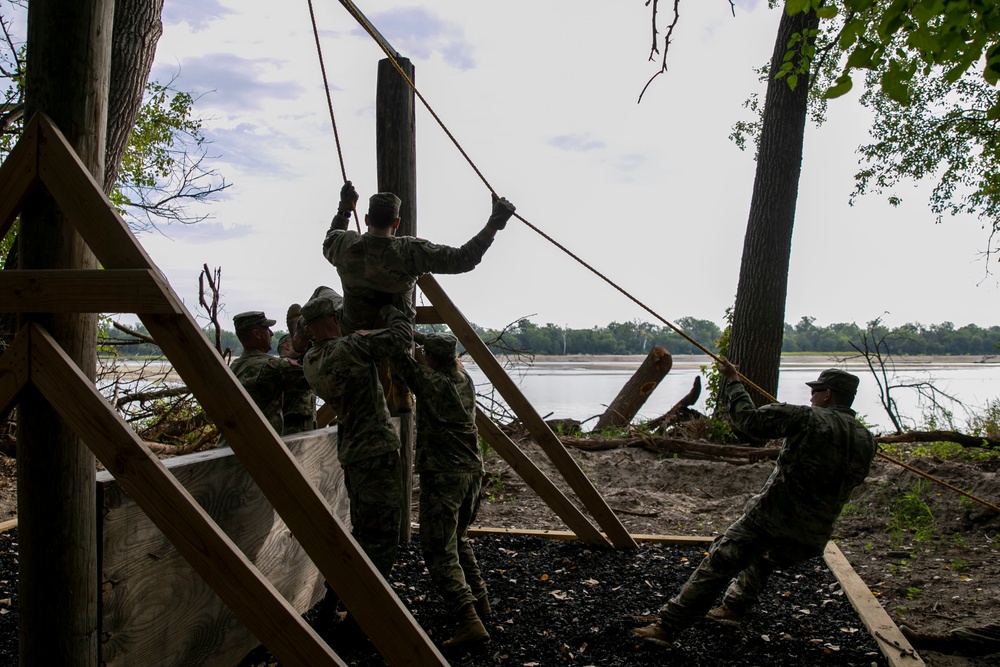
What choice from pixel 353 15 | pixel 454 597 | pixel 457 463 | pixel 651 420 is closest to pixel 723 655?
pixel 454 597

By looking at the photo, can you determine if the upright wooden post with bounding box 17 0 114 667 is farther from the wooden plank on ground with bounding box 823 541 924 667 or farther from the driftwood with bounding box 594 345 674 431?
the driftwood with bounding box 594 345 674 431

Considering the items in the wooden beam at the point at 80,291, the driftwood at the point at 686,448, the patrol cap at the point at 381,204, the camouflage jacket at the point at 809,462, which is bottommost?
the driftwood at the point at 686,448

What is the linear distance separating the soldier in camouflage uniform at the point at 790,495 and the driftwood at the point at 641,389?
7.15 meters

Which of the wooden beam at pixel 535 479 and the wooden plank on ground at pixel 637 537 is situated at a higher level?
the wooden beam at pixel 535 479

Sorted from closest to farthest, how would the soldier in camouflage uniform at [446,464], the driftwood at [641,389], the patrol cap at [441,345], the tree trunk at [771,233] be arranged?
the soldier in camouflage uniform at [446,464], the patrol cap at [441,345], the tree trunk at [771,233], the driftwood at [641,389]

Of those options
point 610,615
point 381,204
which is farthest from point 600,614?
point 381,204

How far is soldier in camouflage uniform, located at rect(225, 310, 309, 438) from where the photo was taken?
4.56 metres

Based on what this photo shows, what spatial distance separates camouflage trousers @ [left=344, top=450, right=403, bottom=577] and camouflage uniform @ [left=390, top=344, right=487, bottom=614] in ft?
0.70

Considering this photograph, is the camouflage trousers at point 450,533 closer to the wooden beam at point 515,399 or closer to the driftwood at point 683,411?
the wooden beam at point 515,399

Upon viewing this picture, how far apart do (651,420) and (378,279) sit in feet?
23.6

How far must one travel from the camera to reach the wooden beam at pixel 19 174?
264cm

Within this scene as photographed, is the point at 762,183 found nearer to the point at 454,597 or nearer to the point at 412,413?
the point at 412,413

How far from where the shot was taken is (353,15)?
4453mm

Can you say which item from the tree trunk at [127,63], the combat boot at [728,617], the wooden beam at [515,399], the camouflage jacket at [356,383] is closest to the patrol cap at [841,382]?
the combat boot at [728,617]
